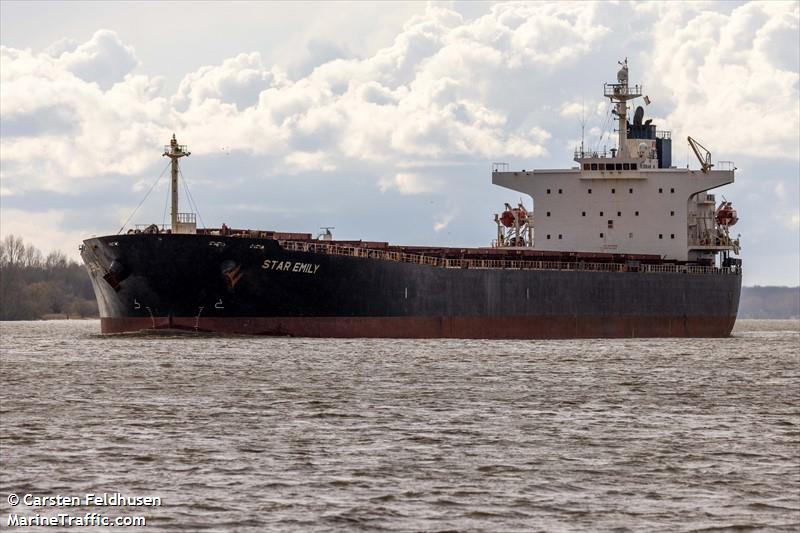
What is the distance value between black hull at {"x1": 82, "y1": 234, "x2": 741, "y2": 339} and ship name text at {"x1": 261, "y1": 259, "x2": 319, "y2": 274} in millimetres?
34

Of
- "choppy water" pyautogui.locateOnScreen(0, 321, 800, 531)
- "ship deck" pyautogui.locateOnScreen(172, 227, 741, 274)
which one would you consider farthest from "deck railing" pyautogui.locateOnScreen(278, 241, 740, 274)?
"choppy water" pyautogui.locateOnScreen(0, 321, 800, 531)

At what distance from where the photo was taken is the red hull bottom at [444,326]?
148ft

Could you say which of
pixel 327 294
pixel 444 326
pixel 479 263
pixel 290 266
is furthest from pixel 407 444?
pixel 479 263

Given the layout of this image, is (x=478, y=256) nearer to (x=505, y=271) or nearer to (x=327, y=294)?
(x=505, y=271)

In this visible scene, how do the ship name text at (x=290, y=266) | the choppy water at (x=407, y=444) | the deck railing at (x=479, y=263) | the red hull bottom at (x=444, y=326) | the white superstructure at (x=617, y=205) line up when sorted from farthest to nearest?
1. the white superstructure at (x=617, y=205)
2. the deck railing at (x=479, y=263)
3. the red hull bottom at (x=444, y=326)
4. the ship name text at (x=290, y=266)
5. the choppy water at (x=407, y=444)

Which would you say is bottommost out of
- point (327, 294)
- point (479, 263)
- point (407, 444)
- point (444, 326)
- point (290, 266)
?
point (407, 444)

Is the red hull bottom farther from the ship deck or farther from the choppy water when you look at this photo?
the choppy water

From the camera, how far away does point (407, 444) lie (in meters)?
19.7

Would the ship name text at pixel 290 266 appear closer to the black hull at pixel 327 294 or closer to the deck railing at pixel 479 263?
the black hull at pixel 327 294

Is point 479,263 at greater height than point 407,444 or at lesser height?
greater

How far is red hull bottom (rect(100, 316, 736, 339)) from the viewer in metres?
45.1

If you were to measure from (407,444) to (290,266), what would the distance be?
25.5 meters

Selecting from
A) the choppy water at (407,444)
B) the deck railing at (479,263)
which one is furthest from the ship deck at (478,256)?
the choppy water at (407,444)

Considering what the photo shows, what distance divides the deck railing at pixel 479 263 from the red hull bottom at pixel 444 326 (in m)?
2.11
